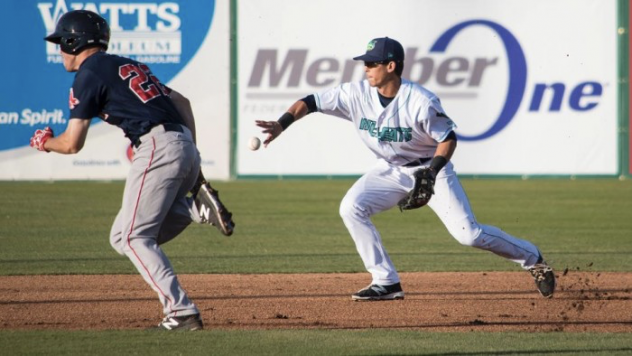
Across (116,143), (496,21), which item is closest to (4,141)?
(116,143)

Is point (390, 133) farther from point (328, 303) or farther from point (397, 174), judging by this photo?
point (328, 303)

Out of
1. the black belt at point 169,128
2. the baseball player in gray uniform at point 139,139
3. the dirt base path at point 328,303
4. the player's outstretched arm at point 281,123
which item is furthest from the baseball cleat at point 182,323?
the player's outstretched arm at point 281,123

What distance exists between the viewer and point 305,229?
13.4 meters

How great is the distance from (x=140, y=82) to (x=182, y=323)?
1.38 meters

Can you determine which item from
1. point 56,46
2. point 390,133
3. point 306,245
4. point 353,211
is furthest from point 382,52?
point 56,46

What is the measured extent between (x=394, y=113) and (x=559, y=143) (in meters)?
11.4

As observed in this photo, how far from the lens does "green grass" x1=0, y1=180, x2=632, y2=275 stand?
413 inches

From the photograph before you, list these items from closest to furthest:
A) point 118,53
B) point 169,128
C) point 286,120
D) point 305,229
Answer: point 169,128 → point 286,120 → point 305,229 → point 118,53

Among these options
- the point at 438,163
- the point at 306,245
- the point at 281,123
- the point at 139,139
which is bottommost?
the point at 306,245

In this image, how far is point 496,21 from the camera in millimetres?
18875

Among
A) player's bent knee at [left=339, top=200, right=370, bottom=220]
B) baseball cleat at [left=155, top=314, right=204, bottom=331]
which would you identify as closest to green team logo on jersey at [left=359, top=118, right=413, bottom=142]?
player's bent knee at [left=339, top=200, right=370, bottom=220]

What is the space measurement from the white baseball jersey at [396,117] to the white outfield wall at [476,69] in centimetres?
1053

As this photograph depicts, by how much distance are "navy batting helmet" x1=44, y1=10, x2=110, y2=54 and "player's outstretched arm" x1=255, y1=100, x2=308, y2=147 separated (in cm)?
143

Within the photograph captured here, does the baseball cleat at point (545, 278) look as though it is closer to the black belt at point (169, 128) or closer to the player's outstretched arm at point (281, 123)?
the player's outstretched arm at point (281, 123)
